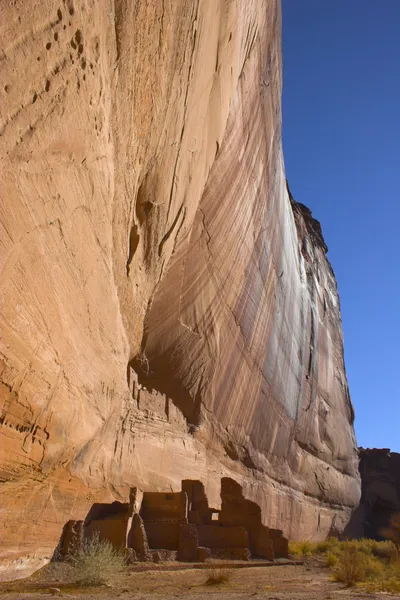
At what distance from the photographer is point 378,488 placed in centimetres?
3722

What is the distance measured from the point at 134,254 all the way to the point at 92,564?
5.07 metres

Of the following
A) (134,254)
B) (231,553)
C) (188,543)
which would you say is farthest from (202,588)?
(134,254)

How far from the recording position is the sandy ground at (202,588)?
6.76m

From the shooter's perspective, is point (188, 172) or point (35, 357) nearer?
point (35, 357)

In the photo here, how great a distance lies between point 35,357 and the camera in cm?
715

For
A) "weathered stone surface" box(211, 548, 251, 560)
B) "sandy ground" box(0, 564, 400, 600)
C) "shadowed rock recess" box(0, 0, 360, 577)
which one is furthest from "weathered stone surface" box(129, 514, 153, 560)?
"weathered stone surface" box(211, 548, 251, 560)

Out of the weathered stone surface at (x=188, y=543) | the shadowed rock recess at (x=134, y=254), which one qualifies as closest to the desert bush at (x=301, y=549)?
the shadowed rock recess at (x=134, y=254)

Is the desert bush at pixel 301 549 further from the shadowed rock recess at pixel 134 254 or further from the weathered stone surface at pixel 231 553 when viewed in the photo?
the weathered stone surface at pixel 231 553

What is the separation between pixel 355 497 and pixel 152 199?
2580 cm

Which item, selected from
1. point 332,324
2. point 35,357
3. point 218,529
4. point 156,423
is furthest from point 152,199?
point 332,324

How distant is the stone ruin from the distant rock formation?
2252 centimetres

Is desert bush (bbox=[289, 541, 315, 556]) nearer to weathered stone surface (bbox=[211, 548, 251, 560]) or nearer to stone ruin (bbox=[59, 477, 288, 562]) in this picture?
stone ruin (bbox=[59, 477, 288, 562])

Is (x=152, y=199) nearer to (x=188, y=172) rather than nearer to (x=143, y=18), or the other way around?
(x=188, y=172)

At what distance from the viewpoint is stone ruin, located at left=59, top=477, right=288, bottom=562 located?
10031 mm
